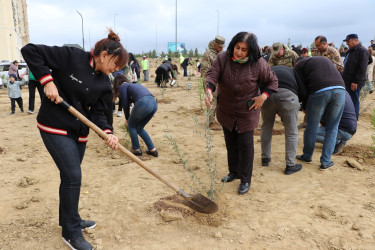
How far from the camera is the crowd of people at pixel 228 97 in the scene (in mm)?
2057

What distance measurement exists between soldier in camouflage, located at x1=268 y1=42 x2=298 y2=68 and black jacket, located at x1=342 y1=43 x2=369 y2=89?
4.07 feet

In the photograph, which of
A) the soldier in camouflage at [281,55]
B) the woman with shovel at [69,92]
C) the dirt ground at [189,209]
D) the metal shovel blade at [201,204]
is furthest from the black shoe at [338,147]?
the woman with shovel at [69,92]

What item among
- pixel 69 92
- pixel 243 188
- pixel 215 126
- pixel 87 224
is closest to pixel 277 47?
pixel 215 126

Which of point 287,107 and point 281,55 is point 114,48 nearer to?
point 287,107

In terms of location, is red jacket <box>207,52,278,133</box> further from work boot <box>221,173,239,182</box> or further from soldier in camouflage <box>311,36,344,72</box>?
soldier in camouflage <box>311,36,344,72</box>

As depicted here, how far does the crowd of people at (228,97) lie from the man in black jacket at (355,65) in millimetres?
17

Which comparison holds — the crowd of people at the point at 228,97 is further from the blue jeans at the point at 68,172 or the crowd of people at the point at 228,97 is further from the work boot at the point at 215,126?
the work boot at the point at 215,126

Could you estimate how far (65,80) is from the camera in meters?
2.06

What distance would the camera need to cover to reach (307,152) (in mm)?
3895

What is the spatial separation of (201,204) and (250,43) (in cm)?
154

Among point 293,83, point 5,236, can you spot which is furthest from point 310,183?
point 5,236

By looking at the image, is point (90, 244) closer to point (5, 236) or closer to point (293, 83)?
point (5, 236)

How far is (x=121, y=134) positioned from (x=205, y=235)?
3.60 metres

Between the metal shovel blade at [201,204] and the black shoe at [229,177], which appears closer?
the metal shovel blade at [201,204]
